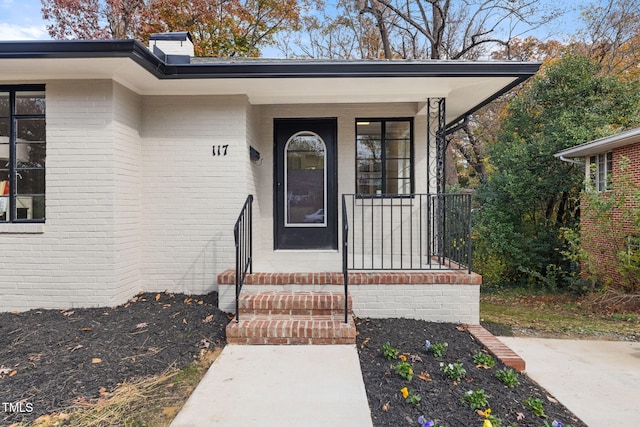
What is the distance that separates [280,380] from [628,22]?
15.8 meters

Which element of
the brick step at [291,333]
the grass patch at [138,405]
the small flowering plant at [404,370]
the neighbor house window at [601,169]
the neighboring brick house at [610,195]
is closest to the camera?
the grass patch at [138,405]

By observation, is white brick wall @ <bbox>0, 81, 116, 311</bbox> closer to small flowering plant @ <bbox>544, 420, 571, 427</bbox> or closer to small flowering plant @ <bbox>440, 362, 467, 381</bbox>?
small flowering plant @ <bbox>440, 362, 467, 381</bbox>

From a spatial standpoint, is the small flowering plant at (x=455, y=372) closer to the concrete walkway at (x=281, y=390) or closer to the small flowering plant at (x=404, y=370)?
the small flowering plant at (x=404, y=370)

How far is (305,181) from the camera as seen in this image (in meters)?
5.45

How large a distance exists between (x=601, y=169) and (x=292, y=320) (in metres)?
8.59

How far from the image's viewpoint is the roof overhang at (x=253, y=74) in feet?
11.0

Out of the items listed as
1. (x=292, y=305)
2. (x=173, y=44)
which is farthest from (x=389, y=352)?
(x=173, y=44)

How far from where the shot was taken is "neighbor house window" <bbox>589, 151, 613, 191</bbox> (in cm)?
786

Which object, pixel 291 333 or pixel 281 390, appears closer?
pixel 281 390

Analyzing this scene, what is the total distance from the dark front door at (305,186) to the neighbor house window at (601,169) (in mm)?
6324

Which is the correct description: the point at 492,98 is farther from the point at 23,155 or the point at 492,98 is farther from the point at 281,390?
the point at 23,155

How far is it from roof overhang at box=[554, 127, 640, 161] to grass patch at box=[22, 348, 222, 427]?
8.36 meters

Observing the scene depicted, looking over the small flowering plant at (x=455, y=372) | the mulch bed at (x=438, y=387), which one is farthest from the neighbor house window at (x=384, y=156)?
the small flowering plant at (x=455, y=372)

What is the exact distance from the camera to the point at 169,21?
12.3 meters
